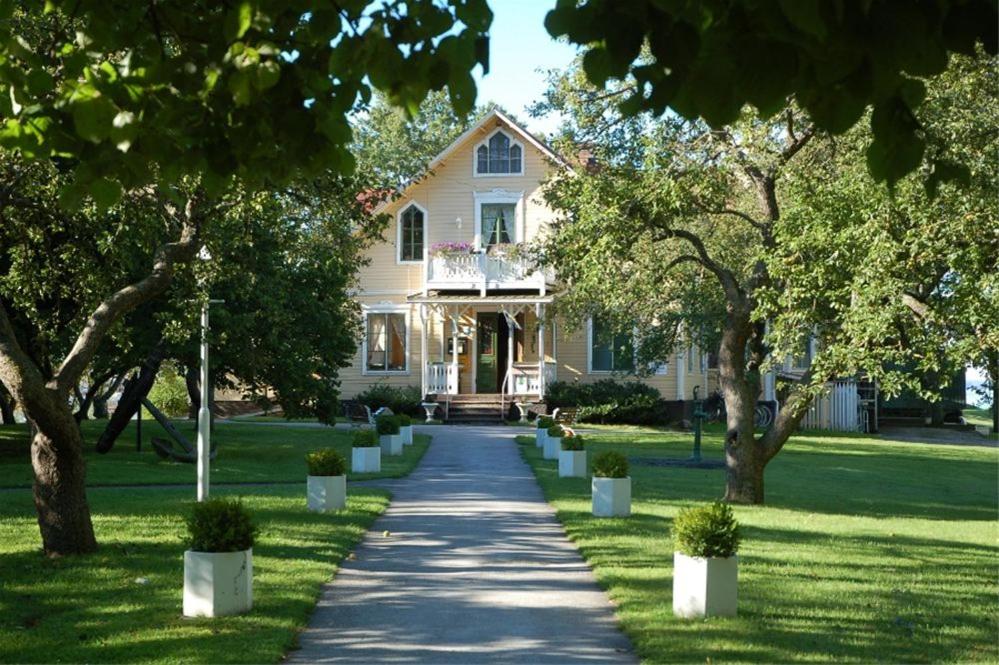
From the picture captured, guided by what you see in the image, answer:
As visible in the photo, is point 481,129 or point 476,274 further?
point 481,129

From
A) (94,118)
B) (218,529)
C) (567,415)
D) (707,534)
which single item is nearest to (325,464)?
(218,529)

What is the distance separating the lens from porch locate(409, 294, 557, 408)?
39.2 m

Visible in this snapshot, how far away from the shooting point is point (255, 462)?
25625 millimetres

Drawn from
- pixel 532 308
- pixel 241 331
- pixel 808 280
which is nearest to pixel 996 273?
pixel 808 280

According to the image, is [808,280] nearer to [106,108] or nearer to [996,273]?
[996,273]

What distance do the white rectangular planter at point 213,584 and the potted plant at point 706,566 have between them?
3442 millimetres

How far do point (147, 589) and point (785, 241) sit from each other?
373 inches

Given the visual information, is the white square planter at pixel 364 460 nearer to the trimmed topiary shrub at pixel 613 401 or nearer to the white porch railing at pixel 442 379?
the trimmed topiary shrub at pixel 613 401

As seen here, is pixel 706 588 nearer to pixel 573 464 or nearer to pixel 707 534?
pixel 707 534

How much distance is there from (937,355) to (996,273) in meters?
1.59

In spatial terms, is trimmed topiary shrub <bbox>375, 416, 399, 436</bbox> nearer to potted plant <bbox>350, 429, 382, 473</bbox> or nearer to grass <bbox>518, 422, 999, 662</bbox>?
grass <bbox>518, 422, 999, 662</bbox>

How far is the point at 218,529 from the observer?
31.5ft

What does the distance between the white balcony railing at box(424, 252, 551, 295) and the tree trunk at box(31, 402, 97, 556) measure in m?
27.4

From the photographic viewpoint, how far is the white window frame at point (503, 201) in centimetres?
4041
